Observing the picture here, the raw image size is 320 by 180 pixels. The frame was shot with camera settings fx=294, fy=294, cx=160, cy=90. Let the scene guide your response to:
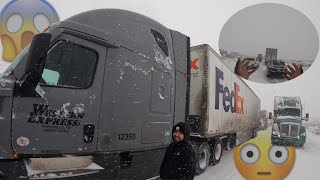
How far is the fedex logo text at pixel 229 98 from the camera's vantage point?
315 inches

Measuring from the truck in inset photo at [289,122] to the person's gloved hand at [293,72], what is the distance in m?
3.61

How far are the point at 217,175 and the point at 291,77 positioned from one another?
9.54 feet

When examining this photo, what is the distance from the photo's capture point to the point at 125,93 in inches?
175

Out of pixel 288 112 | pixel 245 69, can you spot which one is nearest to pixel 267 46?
pixel 245 69

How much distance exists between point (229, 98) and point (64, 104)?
630 cm

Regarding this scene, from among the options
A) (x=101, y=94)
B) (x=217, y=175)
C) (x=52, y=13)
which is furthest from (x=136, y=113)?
(x=52, y=13)

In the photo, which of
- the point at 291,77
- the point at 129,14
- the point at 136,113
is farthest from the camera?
the point at 291,77

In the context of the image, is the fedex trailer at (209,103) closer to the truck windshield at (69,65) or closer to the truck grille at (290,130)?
the truck grille at (290,130)

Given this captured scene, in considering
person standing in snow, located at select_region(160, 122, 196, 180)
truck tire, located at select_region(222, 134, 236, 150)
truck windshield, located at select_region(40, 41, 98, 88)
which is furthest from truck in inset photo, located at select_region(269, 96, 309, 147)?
truck windshield, located at select_region(40, 41, 98, 88)

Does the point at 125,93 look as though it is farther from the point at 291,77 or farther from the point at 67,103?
the point at 291,77

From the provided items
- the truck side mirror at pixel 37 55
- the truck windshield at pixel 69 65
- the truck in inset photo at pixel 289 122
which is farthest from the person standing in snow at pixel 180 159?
the truck in inset photo at pixel 289 122

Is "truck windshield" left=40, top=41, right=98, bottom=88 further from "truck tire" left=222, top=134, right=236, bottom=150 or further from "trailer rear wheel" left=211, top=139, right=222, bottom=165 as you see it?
"truck tire" left=222, top=134, right=236, bottom=150

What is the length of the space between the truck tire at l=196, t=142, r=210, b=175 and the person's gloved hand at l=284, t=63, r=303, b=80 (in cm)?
263

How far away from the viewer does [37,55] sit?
Result: 3439mm
